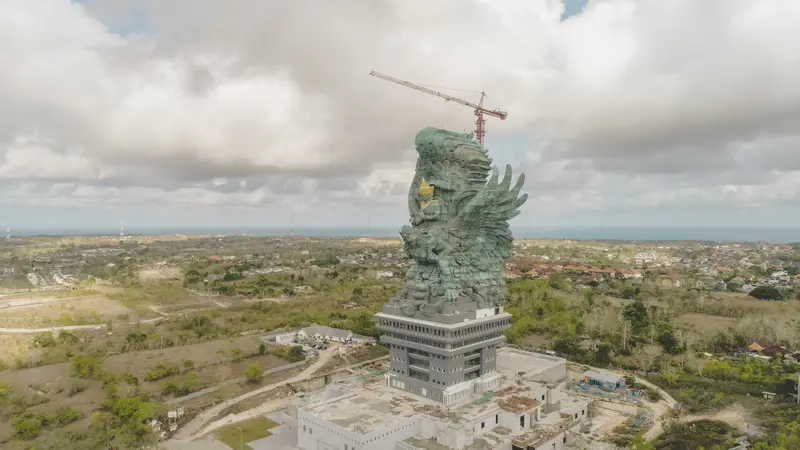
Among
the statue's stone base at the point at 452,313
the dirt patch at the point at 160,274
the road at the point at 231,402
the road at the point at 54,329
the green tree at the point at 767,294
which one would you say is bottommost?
the road at the point at 231,402

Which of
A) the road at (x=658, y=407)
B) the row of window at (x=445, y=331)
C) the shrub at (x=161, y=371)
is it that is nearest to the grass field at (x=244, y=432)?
the row of window at (x=445, y=331)

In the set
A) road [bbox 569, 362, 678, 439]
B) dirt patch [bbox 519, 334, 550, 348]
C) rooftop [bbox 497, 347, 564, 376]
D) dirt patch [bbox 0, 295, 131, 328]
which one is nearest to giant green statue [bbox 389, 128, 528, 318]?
rooftop [bbox 497, 347, 564, 376]

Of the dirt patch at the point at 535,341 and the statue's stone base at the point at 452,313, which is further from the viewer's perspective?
the dirt patch at the point at 535,341

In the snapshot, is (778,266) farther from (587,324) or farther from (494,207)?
(494,207)

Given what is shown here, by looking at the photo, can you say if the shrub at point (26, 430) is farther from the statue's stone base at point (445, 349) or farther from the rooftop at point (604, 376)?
the rooftop at point (604, 376)

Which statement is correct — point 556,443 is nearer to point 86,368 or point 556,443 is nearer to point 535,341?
point 535,341

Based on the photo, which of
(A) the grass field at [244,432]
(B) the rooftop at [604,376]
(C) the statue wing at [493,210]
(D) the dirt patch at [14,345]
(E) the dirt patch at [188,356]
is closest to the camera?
(A) the grass field at [244,432]

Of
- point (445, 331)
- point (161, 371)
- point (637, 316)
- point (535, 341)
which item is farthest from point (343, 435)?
point (637, 316)

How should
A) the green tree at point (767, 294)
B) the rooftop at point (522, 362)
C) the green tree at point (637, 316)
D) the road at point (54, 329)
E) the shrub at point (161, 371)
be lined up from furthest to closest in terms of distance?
the green tree at point (767, 294), the road at point (54, 329), the green tree at point (637, 316), the shrub at point (161, 371), the rooftop at point (522, 362)
